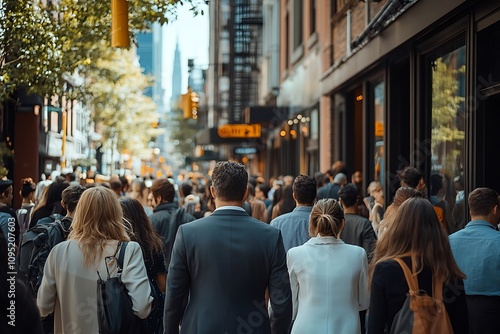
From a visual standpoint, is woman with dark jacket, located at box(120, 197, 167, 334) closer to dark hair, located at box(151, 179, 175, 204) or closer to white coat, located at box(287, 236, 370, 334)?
white coat, located at box(287, 236, 370, 334)

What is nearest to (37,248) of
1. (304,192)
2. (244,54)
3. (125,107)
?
(304,192)

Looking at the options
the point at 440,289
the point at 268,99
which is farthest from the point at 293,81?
the point at 440,289

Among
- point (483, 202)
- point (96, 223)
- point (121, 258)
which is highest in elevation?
point (483, 202)

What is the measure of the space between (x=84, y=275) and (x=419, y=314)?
2400 millimetres

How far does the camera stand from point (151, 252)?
7598 mm

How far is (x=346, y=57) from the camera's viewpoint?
65.6ft

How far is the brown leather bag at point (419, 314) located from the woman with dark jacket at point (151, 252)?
206cm

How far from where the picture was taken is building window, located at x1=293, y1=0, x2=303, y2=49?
31616 mm

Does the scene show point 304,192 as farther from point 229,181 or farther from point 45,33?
point 45,33

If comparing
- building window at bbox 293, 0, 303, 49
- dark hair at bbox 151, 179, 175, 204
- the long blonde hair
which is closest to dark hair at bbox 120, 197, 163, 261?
the long blonde hair

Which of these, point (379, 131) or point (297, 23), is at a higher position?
point (297, 23)

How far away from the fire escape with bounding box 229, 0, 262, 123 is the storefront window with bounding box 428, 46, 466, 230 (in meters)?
30.9

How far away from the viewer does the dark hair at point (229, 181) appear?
601 cm

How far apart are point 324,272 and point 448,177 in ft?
23.2
